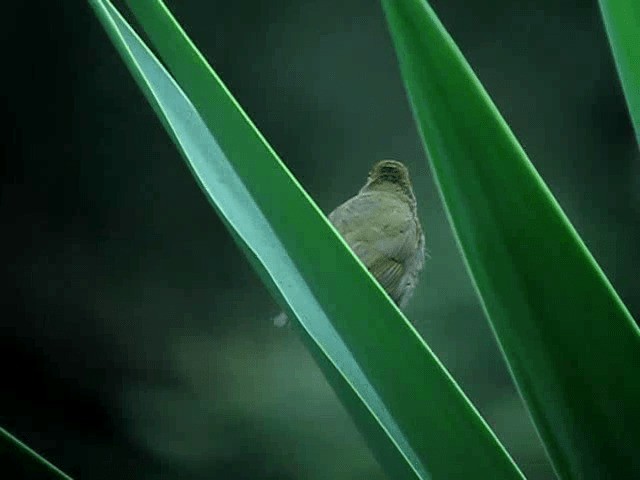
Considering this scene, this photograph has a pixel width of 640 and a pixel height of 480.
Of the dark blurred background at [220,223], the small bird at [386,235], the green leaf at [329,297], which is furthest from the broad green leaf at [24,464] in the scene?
the dark blurred background at [220,223]

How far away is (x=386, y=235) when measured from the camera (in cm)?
97

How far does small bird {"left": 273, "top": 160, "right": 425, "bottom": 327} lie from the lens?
0.95 m

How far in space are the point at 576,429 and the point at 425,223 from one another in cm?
128

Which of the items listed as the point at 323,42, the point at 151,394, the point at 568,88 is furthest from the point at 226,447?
the point at 568,88

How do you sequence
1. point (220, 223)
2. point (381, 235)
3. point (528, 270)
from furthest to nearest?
point (220, 223) → point (381, 235) → point (528, 270)

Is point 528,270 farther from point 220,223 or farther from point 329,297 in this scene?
point 220,223

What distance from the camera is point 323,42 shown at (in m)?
1.47

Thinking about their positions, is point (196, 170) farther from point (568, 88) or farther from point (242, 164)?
point (568, 88)

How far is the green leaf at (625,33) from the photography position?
0.73 feet

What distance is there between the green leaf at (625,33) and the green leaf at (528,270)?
44 millimetres

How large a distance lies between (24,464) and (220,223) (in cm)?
126

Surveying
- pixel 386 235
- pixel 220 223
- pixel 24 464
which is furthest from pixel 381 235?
pixel 24 464

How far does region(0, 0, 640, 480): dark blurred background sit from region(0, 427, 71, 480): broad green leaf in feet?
4.03

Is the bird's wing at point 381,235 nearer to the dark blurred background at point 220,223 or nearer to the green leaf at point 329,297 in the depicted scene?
the dark blurred background at point 220,223
